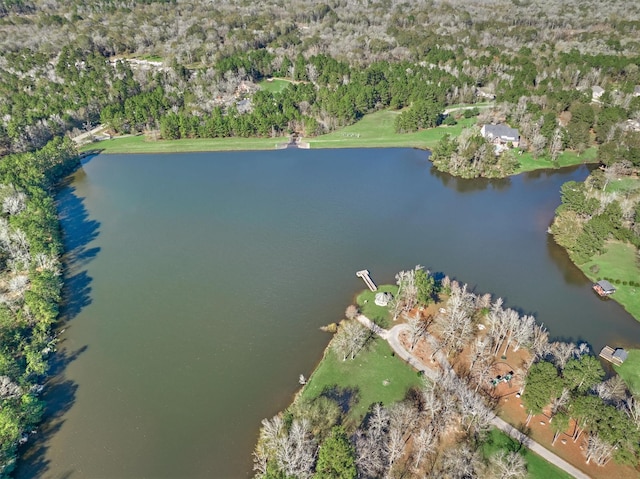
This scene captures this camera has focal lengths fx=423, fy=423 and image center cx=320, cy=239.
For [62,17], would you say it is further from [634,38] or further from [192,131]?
[634,38]

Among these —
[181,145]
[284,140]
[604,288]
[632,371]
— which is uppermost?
[181,145]

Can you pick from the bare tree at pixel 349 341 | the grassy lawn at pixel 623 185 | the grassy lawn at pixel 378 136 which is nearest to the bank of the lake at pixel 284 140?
the grassy lawn at pixel 378 136

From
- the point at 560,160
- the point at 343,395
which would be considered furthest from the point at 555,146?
the point at 343,395

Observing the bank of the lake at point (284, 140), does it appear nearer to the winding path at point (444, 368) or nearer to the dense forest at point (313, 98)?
the dense forest at point (313, 98)

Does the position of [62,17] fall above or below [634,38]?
above

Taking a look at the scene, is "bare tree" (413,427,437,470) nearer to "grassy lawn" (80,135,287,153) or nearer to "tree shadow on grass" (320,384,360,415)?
"tree shadow on grass" (320,384,360,415)

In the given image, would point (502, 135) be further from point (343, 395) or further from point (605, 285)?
point (343, 395)

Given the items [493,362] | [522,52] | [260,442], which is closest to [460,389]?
[493,362]
